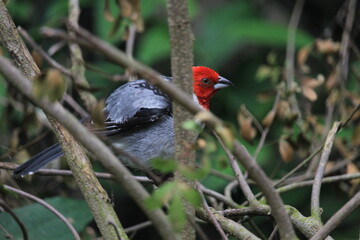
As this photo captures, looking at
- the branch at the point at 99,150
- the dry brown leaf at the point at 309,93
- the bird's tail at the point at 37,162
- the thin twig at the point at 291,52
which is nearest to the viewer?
the branch at the point at 99,150

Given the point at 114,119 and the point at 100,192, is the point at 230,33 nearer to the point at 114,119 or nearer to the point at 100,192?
the point at 114,119

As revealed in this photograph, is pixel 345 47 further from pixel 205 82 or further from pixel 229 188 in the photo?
pixel 229 188

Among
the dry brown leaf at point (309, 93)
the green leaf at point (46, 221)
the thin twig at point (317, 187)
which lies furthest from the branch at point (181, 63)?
the dry brown leaf at point (309, 93)

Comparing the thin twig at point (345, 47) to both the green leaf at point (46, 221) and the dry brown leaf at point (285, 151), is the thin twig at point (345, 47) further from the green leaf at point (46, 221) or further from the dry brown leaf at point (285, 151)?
the green leaf at point (46, 221)

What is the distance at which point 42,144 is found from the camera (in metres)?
5.03

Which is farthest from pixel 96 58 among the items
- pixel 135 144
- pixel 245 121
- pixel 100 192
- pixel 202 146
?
pixel 202 146

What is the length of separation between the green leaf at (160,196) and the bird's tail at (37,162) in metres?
1.80

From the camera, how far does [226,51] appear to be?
5.76 m

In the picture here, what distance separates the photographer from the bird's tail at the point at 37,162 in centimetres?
310

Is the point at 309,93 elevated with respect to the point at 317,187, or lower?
elevated

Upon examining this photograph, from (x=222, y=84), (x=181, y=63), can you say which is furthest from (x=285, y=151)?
(x=181, y=63)

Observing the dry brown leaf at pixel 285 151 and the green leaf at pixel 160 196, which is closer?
the green leaf at pixel 160 196

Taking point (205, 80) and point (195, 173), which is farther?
point (205, 80)

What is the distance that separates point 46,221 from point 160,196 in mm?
1972
